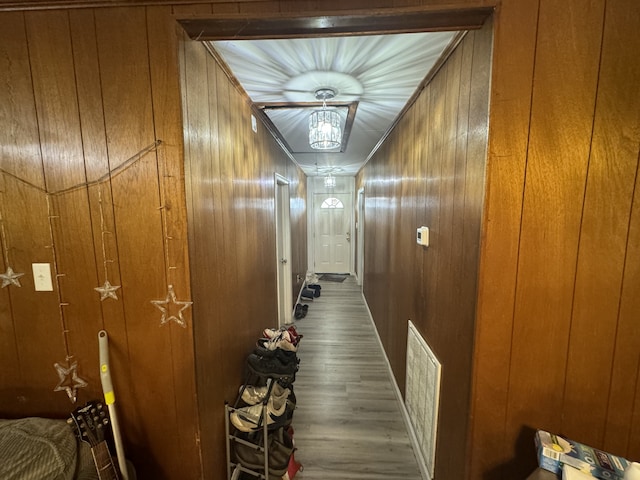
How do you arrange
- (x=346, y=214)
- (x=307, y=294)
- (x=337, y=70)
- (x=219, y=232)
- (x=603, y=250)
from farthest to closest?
(x=346, y=214), (x=307, y=294), (x=337, y=70), (x=219, y=232), (x=603, y=250)

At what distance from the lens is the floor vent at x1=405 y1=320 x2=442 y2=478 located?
138cm

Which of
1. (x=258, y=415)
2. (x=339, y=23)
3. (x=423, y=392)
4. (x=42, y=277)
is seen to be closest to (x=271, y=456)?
(x=258, y=415)

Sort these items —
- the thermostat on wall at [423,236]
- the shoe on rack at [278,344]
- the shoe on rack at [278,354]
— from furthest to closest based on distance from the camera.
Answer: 1. the shoe on rack at [278,344]
2. the shoe on rack at [278,354]
3. the thermostat on wall at [423,236]

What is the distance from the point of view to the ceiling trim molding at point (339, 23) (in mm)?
884

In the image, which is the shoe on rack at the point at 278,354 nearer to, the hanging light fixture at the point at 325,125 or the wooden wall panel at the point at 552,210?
the wooden wall panel at the point at 552,210

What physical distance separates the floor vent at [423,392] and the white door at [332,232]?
4411 millimetres

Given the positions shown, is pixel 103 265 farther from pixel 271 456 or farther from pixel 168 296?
pixel 271 456

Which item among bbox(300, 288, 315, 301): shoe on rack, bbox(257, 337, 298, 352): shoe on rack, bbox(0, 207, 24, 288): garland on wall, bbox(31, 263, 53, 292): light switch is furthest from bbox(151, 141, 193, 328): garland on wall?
bbox(300, 288, 315, 301): shoe on rack

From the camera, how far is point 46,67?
965 mm

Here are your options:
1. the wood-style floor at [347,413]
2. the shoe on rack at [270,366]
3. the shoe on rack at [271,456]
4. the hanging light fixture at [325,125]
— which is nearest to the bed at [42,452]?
the shoe on rack at [271,456]

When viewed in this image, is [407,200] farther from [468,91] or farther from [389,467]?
[389,467]

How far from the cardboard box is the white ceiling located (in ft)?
5.60

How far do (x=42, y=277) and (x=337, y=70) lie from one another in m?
1.79

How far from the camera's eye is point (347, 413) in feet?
6.59
